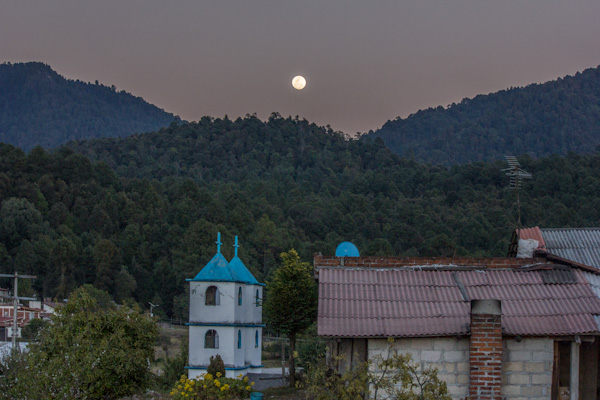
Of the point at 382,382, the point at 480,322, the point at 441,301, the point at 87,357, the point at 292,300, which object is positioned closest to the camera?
the point at 382,382

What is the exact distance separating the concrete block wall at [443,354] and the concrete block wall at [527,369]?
2.17ft

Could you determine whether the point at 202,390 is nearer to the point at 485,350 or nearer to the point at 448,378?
the point at 448,378

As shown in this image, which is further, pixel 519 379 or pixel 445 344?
pixel 445 344

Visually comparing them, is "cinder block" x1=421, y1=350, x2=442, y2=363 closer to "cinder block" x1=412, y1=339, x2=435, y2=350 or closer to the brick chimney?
"cinder block" x1=412, y1=339, x2=435, y2=350

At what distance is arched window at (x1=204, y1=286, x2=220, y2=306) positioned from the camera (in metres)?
28.1

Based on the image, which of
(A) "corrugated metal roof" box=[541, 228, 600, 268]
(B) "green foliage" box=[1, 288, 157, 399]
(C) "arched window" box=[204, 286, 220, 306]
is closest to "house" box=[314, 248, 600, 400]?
(A) "corrugated metal roof" box=[541, 228, 600, 268]

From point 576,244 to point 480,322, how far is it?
208 inches

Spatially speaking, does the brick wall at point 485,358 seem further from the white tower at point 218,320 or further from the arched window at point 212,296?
the arched window at point 212,296

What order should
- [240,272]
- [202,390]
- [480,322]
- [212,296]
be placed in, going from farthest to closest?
[240,272] → [212,296] → [202,390] → [480,322]

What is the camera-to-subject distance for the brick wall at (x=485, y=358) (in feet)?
38.3

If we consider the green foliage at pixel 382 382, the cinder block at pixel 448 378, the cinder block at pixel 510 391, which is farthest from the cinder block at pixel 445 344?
the cinder block at pixel 510 391

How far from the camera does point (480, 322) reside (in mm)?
11688

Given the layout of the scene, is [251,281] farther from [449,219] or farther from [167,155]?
[167,155]

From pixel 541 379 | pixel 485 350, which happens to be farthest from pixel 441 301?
pixel 541 379
